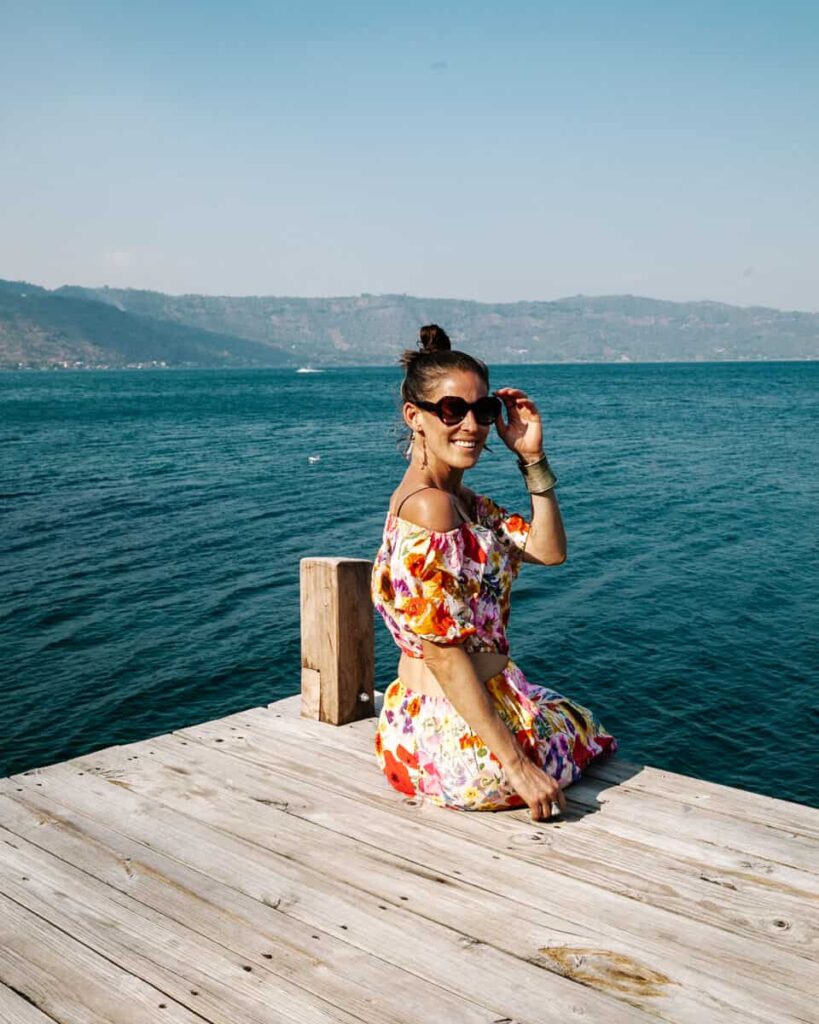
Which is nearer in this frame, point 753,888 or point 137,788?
point 753,888

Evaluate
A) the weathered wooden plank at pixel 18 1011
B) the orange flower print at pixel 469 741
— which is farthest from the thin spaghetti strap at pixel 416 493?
the weathered wooden plank at pixel 18 1011

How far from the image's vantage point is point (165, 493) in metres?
30.6

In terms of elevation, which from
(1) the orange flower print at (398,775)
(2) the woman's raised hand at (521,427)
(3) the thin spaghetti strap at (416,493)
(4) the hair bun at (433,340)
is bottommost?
(1) the orange flower print at (398,775)

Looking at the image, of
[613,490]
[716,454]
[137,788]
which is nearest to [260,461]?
[613,490]

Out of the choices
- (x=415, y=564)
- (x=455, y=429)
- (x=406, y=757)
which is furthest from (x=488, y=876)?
(x=455, y=429)

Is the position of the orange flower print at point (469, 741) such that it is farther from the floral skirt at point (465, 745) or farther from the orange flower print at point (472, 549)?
the orange flower print at point (472, 549)

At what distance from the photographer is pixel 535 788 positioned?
411 centimetres

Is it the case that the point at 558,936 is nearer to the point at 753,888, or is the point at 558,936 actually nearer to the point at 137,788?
the point at 753,888

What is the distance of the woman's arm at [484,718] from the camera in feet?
13.1

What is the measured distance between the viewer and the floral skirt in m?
4.22

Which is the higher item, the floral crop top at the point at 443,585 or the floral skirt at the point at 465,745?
the floral crop top at the point at 443,585

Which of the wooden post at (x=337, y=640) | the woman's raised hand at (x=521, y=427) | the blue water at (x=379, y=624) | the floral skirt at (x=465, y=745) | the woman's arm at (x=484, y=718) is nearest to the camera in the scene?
the woman's arm at (x=484, y=718)

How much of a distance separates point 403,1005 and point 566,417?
6836 centimetres

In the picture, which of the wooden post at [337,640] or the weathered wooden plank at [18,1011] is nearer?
the weathered wooden plank at [18,1011]
